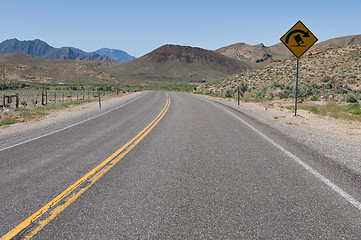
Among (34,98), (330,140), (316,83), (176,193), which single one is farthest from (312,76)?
(176,193)

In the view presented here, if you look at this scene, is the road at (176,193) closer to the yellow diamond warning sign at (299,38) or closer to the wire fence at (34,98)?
the yellow diamond warning sign at (299,38)

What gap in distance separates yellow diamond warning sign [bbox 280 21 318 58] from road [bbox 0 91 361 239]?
7.43 meters

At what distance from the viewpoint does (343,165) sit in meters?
5.86

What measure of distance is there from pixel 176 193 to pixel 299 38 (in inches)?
470

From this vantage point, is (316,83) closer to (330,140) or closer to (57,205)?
(330,140)

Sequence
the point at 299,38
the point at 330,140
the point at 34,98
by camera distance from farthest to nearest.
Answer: the point at 34,98
the point at 299,38
the point at 330,140

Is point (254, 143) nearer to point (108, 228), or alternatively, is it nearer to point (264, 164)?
point (264, 164)

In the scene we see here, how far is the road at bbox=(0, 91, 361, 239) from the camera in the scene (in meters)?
3.39

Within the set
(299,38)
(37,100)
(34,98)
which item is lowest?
(37,100)

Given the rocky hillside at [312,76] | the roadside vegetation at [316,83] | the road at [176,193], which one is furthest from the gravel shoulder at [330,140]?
the rocky hillside at [312,76]

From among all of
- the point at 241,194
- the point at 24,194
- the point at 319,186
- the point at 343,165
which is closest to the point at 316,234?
the point at 241,194

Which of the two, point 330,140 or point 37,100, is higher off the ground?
point 37,100

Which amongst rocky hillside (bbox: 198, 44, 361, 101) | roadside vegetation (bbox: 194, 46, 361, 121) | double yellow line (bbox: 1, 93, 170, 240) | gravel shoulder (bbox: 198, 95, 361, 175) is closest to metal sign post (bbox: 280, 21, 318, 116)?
gravel shoulder (bbox: 198, 95, 361, 175)

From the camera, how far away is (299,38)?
13586mm
